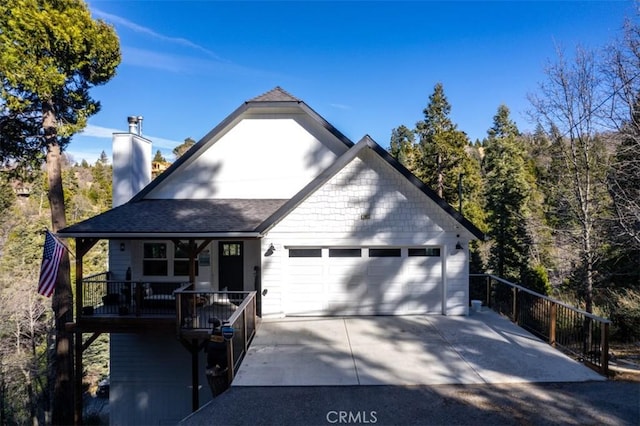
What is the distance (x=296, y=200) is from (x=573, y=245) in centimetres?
1127

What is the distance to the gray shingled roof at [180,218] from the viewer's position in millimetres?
8867

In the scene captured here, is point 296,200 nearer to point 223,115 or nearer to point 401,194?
point 401,194

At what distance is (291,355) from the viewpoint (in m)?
6.86

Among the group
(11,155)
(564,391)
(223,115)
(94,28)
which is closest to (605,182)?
(564,391)

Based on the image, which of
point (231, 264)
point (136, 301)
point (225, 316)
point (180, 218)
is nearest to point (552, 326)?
point (225, 316)

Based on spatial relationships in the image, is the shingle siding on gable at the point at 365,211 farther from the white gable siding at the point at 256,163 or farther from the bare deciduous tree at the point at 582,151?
the bare deciduous tree at the point at 582,151

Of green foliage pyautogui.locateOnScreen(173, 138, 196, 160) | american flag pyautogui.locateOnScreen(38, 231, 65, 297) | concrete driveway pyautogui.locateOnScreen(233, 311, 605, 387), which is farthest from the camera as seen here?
green foliage pyautogui.locateOnScreen(173, 138, 196, 160)

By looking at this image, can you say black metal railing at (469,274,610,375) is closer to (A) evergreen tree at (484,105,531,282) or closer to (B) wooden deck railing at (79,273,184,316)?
(B) wooden deck railing at (79,273,184,316)

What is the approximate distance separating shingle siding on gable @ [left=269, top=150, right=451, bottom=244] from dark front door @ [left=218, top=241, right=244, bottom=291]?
1839 mm

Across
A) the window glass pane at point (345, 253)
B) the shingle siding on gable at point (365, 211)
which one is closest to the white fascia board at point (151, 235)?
the shingle siding on gable at point (365, 211)

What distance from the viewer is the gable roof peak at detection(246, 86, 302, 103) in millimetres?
11551

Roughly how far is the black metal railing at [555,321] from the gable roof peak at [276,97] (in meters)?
8.75

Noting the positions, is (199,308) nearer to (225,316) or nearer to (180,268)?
(225,316)

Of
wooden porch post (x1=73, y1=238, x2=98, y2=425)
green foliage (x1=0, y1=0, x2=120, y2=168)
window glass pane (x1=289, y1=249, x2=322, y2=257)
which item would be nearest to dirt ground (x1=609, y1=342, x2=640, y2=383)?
window glass pane (x1=289, y1=249, x2=322, y2=257)
